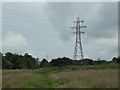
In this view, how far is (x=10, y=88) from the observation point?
1462cm

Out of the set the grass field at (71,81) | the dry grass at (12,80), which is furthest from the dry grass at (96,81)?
the dry grass at (12,80)

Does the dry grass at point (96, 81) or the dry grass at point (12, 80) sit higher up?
the dry grass at point (96, 81)

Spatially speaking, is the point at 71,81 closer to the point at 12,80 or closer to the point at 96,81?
the point at 96,81

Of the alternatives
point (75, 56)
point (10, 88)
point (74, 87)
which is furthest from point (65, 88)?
point (75, 56)

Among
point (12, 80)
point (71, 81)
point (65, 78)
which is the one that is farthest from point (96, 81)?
point (65, 78)

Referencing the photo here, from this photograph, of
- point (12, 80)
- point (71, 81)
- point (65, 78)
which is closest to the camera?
point (71, 81)

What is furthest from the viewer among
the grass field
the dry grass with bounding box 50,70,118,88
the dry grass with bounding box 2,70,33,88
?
the dry grass with bounding box 2,70,33,88

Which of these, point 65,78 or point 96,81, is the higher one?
point 96,81

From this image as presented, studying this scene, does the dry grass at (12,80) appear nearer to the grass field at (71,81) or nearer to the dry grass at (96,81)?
the grass field at (71,81)

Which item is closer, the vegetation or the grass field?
the grass field

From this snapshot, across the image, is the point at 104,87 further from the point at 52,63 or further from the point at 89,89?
the point at 52,63

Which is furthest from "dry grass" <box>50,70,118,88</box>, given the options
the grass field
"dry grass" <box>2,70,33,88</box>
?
"dry grass" <box>2,70,33,88</box>

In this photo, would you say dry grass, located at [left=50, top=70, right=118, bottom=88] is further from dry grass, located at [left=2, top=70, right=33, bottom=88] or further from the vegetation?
dry grass, located at [left=2, top=70, right=33, bottom=88]

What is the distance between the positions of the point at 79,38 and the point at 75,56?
271 cm
